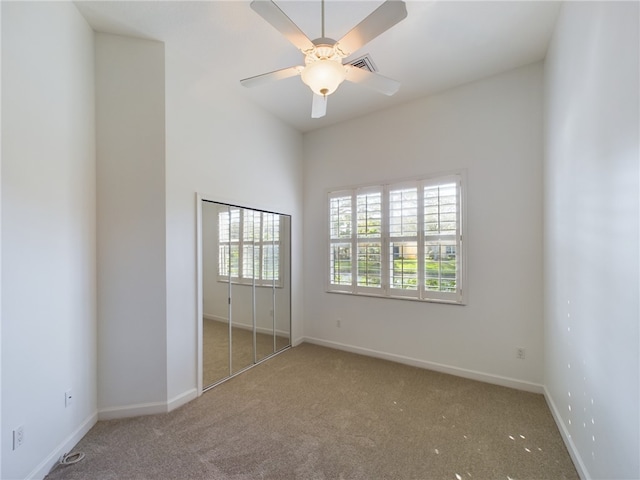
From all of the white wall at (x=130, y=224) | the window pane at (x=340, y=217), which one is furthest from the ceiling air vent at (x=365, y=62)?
the white wall at (x=130, y=224)

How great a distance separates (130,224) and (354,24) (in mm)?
2529

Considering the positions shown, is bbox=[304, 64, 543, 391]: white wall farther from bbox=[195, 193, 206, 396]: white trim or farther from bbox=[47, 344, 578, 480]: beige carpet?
bbox=[195, 193, 206, 396]: white trim

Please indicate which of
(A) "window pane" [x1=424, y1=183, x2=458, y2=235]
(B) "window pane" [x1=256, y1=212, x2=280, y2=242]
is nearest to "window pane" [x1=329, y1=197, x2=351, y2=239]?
(B) "window pane" [x1=256, y1=212, x2=280, y2=242]

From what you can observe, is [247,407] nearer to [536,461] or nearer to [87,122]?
[536,461]

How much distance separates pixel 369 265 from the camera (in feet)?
12.2

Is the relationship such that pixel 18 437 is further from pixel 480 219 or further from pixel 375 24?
pixel 480 219

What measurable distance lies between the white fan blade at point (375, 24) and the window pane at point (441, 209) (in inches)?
80.0

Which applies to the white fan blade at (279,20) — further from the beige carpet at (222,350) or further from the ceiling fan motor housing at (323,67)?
the beige carpet at (222,350)

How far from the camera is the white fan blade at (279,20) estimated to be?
4.54ft

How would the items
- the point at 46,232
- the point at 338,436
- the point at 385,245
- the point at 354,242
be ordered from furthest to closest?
the point at 354,242 → the point at 385,245 → the point at 338,436 → the point at 46,232

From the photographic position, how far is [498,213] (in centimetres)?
290

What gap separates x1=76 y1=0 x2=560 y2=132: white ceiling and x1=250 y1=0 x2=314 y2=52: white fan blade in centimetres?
64

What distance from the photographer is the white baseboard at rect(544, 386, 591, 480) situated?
1704 mm

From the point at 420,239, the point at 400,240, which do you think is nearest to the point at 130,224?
the point at 400,240
